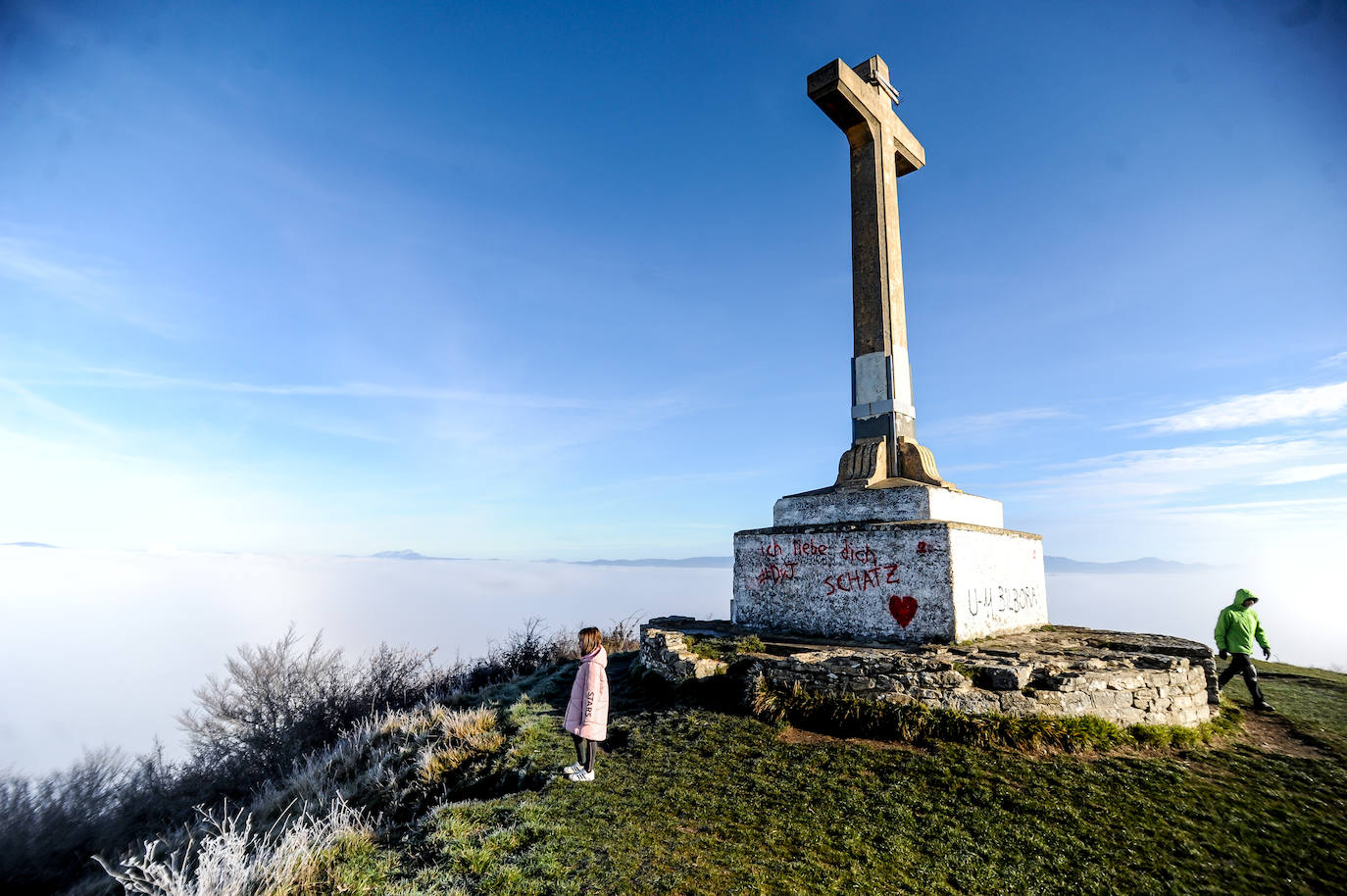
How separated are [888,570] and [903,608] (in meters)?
0.55

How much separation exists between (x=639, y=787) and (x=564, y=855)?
1.28m

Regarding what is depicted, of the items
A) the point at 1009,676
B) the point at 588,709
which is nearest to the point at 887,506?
the point at 1009,676

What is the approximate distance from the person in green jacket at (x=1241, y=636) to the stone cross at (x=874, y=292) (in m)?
4.24

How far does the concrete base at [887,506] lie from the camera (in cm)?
930

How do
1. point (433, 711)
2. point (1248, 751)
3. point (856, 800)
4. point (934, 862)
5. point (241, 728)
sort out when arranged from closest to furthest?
1. point (934, 862)
2. point (856, 800)
3. point (1248, 751)
4. point (433, 711)
5. point (241, 728)

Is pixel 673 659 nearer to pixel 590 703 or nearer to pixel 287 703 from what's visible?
pixel 590 703

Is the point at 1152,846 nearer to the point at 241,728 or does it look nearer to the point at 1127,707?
the point at 1127,707

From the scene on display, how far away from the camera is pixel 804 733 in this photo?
706 centimetres

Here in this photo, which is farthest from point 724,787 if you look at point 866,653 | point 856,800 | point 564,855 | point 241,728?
point 241,728

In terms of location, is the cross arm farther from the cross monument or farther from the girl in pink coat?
the girl in pink coat

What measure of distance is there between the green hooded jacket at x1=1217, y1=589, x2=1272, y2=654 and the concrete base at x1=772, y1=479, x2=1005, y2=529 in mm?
3256

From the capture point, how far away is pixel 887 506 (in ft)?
31.4

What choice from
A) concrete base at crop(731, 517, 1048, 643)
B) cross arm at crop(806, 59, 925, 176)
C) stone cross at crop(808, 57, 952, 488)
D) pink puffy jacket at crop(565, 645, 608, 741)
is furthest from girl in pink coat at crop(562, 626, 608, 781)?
cross arm at crop(806, 59, 925, 176)

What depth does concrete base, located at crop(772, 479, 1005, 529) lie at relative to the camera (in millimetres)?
9305
